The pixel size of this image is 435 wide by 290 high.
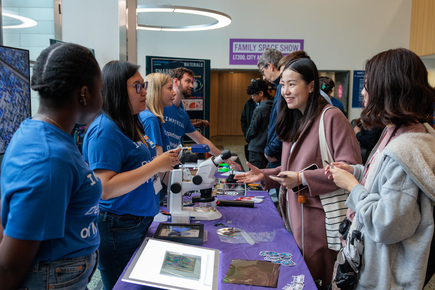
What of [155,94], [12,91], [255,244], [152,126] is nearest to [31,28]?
[12,91]

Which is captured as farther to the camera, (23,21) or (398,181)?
(23,21)

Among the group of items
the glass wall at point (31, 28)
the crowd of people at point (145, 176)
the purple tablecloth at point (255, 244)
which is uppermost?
the glass wall at point (31, 28)

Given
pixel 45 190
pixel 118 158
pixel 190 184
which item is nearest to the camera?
pixel 45 190

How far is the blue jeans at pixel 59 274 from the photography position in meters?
0.86

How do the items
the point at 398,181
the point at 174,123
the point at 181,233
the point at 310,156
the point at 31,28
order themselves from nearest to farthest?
1. the point at 398,181
2. the point at 181,233
3. the point at 310,156
4. the point at 31,28
5. the point at 174,123

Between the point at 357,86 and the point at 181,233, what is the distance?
6911 mm

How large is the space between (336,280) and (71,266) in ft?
3.16

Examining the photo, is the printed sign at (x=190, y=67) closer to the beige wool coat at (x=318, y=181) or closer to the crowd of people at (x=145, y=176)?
the crowd of people at (x=145, y=176)

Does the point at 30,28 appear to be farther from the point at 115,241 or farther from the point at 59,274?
the point at 59,274

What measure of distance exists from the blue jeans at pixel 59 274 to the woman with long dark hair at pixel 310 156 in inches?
36.4

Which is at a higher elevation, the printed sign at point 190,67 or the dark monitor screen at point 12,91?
the printed sign at point 190,67

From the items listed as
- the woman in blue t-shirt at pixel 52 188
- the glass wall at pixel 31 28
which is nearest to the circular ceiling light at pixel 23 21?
the glass wall at pixel 31 28

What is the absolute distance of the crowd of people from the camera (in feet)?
2.62

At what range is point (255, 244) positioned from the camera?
5.17 ft
